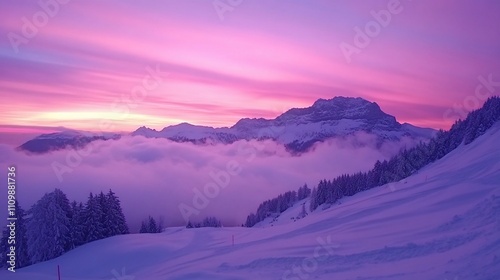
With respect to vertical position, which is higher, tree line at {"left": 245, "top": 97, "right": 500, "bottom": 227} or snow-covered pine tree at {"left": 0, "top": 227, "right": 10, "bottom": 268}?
tree line at {"left": 245, "top": 97, "right": 500, "bottom": 227}

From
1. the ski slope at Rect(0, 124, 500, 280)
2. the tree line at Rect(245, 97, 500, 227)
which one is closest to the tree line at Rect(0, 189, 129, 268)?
the ski slope at Rect(0, 124, 500, 280)

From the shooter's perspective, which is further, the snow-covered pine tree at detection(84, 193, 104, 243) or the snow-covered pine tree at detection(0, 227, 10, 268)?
the snow-covered pine tree at detection(84, 193, 104, 243)

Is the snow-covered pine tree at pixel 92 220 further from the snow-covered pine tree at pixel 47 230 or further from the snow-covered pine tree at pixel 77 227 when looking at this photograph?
the snow-covered pine tree at pixel 47 230

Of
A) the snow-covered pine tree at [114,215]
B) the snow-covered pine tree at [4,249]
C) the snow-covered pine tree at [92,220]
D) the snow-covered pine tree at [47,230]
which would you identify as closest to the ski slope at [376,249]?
the snow-covered pine tree at [47,230]

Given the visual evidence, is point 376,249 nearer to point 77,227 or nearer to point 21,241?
point 77,227

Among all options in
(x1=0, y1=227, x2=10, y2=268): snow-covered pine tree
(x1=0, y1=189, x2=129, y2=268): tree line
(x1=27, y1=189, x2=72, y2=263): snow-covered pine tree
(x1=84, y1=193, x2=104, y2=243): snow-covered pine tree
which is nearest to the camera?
(x1=0, y1=227, x2=10, y2=268): snow-covered pine tree

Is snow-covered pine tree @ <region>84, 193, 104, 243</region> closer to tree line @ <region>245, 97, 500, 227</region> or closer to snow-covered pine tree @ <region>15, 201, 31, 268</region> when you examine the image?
snow-covered pine tree @ <region>15, 201, 31, 268</region>

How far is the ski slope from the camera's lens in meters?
14.7

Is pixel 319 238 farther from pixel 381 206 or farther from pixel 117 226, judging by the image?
pixel 117 226

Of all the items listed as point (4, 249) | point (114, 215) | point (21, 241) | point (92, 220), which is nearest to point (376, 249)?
point (92, 220)

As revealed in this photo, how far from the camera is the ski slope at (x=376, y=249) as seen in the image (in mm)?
14703

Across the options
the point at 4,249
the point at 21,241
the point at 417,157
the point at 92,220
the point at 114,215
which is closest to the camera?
the point at 4,249

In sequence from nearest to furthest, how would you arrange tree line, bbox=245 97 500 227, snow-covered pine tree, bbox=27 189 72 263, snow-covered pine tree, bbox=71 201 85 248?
snow-covered pine tree, bbox=27 189 72 263 → snow-covered pine tree, bbox=71 201 85 248 → tree line, bbox=245 97 500 227

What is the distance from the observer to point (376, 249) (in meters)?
17.9
